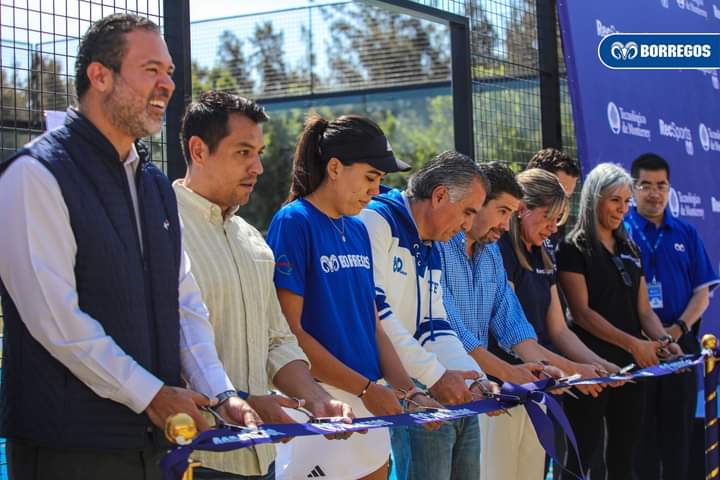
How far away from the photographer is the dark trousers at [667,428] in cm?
578

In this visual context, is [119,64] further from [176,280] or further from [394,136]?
[394,136]

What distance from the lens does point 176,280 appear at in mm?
2689

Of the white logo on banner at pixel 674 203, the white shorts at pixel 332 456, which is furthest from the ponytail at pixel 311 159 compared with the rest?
the white logo on banner at pixel 674 203

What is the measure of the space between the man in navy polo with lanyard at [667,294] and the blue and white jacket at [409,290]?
6.90ft

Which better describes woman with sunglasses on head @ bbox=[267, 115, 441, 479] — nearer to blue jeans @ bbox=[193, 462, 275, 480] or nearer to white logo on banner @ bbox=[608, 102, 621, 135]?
blue jeans @ bbox=[193, 462, 275, 480]

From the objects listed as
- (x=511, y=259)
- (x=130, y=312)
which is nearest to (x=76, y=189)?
(x=130, y=312)

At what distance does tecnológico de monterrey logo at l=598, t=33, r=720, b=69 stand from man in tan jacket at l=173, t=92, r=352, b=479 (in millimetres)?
4097

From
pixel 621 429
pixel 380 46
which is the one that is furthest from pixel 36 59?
pixel 380 46

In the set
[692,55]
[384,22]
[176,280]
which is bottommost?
[176,280]

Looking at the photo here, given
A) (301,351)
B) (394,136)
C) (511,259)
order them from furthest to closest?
(394,136), (511,259), (301,351)

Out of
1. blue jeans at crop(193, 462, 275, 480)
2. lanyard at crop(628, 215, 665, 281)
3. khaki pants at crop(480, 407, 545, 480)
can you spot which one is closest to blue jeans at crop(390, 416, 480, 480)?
khaki pants at crop(480, 407, 545, 480)

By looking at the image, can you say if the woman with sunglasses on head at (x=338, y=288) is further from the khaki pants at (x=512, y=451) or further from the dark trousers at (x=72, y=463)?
the khaki pants at (x=512, y=451)

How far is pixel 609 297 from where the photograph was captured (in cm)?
550

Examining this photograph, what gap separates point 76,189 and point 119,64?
0.35 m
